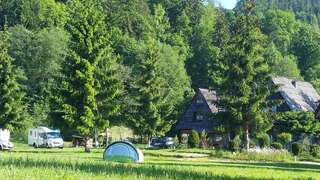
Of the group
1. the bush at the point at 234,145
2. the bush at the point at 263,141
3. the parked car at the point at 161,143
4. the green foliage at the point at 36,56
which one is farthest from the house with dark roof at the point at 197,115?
the bush at the point at 234,145

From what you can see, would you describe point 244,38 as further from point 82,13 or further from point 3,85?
point 3,85

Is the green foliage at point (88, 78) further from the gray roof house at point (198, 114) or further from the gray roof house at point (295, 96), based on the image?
the gray roof house at point (198, 114)

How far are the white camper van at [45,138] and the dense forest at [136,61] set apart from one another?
217 centimetres

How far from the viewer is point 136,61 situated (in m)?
107

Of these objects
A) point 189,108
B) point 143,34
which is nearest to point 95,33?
point 189,108

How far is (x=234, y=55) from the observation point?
161ft

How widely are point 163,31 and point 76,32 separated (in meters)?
84.4

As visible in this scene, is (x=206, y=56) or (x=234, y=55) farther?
(x=206, y=56)

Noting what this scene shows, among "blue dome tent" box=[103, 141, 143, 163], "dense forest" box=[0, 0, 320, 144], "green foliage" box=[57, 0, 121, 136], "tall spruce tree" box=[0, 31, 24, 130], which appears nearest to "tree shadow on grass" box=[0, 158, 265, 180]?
"blue dome tent" box=[103, 141, 143, 163]

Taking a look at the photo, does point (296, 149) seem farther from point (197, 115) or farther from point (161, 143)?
point (197, 115)

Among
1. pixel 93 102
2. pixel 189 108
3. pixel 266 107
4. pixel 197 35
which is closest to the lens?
pixel 93 102

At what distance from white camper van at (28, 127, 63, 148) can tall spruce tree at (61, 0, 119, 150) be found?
17.6 m

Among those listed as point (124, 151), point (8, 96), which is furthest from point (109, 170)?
point (8, 96)

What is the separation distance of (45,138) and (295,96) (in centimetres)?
3218
